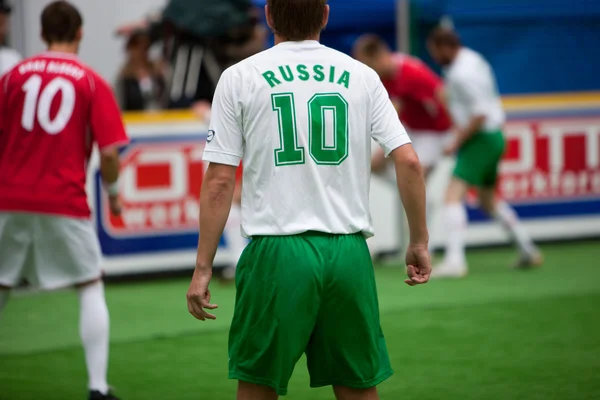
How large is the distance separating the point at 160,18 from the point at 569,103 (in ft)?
14.9

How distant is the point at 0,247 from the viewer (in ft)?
16.9

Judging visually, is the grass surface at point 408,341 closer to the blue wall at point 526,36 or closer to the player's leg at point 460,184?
the player's leg at point 460,184

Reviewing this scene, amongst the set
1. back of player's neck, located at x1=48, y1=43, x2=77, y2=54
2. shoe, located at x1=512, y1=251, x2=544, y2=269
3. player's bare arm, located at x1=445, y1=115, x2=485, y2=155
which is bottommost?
shoe, located at x1=512, y1=251, x2=544, y2=269

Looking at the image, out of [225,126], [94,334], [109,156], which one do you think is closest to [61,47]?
[109,156]

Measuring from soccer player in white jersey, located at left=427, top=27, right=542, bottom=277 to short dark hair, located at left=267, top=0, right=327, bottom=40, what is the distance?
18.2 ft

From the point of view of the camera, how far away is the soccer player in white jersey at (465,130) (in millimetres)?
9000

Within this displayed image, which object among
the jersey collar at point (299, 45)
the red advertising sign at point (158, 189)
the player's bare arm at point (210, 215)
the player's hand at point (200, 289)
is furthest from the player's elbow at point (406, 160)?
the red advertising sign at point (158, 189)

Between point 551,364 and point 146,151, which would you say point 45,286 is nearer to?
point 551,364

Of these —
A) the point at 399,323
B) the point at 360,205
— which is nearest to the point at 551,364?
the point at 399,323

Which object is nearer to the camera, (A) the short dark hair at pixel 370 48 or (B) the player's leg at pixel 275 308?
(B) the player's leg at pixel 275 308

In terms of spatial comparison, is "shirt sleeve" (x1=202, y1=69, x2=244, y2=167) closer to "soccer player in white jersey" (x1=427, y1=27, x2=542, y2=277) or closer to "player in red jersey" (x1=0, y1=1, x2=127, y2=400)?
"player in red jersey" (x1=0, y1=1, x2=127, y2=400)

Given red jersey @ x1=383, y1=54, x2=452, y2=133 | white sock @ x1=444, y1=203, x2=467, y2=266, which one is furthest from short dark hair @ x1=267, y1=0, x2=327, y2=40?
red jersey @ x1=383, y1=54, x2=452, y2=133

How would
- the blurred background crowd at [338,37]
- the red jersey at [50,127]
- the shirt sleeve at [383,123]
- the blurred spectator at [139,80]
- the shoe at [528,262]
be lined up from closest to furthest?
the shirt sleeve at [383,123]
the red jersey at [50,127]
the shoe at [528,262]
the blurred spectator at [139,80]
the blurred background crowd at [338,37]

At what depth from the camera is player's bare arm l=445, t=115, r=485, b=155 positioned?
8.98 meters
